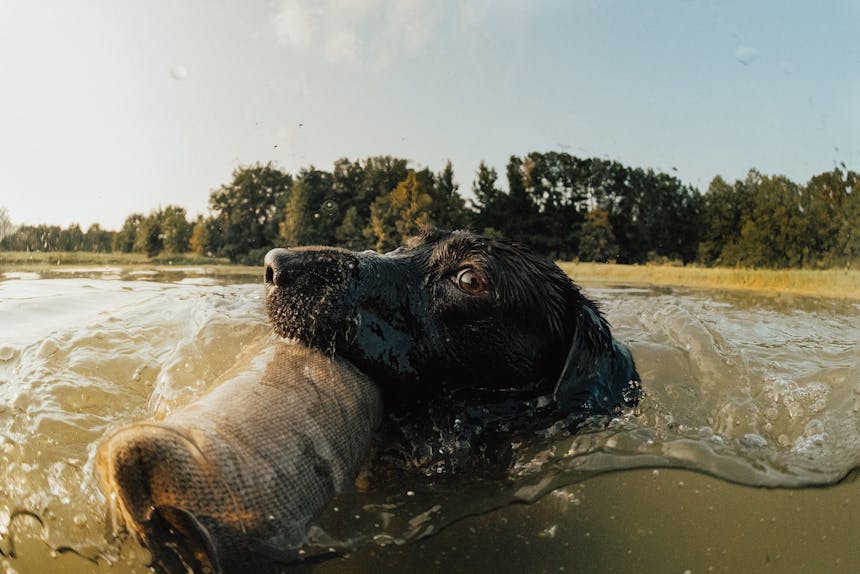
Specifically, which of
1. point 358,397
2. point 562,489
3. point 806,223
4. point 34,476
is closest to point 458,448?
point 562,489

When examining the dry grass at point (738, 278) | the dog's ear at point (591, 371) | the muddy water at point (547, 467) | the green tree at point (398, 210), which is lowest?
the muddy water at point (547, 467)

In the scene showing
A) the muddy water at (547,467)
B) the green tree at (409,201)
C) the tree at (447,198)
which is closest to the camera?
the muddy water at (547,467)

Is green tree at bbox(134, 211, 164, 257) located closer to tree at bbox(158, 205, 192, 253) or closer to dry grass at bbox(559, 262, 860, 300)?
tree at bbox(158, 205, 192, 253)

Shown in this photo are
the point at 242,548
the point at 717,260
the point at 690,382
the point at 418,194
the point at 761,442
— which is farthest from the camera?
the point at 717,260

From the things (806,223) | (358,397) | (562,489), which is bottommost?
(562,489)

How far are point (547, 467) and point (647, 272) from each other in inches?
296

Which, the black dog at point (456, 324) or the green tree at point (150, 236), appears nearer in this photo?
the black dog at point (456, 324)

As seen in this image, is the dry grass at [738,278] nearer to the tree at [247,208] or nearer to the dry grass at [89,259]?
the tree at [247,208]

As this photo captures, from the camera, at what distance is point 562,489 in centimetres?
320

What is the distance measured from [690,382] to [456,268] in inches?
87.4

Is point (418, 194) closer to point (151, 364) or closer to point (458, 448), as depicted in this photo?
point (151, 364)

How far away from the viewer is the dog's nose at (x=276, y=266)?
2740 millimetres

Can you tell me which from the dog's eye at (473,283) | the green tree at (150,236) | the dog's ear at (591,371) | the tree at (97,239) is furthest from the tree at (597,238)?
the tree at (97,239)

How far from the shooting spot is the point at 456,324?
3.08 meters
